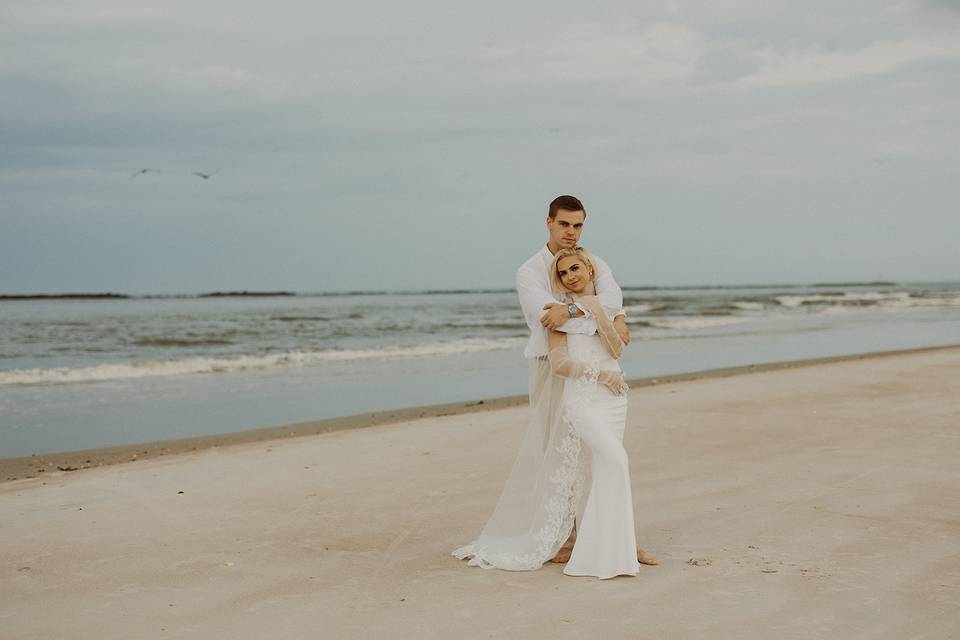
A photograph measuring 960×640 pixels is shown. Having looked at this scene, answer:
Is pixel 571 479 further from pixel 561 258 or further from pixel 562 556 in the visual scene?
pixel 561 258

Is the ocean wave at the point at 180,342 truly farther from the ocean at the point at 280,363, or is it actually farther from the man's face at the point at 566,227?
the man's face at the point at 566,227

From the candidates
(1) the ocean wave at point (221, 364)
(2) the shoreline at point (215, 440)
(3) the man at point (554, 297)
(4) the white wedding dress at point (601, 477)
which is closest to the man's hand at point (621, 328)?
(3) the man at point (554, 297)

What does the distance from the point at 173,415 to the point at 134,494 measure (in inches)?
218

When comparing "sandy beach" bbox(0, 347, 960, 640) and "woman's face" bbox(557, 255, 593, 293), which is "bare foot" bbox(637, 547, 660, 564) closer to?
"sandy beach" bbox(0, 347, 960, 640)

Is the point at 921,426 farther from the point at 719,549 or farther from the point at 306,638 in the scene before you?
the point at 306,638

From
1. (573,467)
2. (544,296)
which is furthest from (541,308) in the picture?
(573,467)

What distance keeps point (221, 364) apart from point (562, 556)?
52.4 ft

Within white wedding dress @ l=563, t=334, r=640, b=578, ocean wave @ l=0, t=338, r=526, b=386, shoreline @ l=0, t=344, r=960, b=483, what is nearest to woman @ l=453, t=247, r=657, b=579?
white wedding dress @ l=563, t=334, r=640, b=578

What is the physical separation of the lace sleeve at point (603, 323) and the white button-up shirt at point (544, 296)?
4 cm

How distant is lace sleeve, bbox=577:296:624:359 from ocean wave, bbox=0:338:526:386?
14530 mm

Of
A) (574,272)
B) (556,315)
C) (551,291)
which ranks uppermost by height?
(574,272)

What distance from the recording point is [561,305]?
4.87 metres

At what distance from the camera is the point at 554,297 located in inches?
199

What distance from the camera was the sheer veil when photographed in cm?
512
